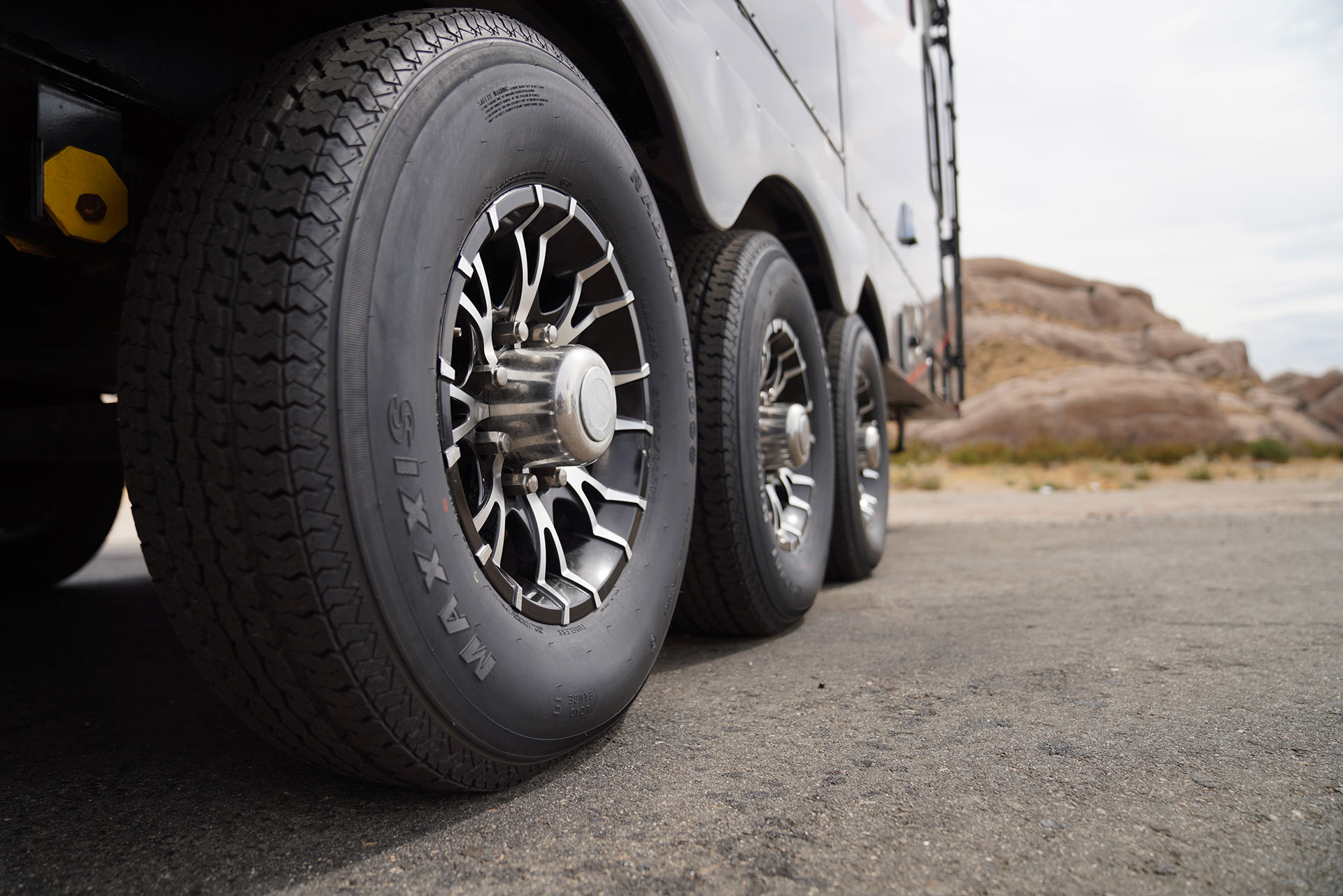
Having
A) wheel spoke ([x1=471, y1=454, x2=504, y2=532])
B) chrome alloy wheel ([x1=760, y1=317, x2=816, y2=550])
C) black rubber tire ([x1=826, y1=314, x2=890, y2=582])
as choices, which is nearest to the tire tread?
wheel spoke ([x1=471, y1=454, x2=504, y2=532])

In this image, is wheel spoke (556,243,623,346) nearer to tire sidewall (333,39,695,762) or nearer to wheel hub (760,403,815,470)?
tire sidewall (333,39,695,762)

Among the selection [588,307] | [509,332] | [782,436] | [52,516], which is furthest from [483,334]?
[52,516]

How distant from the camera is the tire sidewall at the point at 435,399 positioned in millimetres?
1003

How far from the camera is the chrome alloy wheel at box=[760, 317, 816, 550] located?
2506 millimetres

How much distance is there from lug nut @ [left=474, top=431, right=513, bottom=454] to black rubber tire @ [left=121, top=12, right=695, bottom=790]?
0.75 feet

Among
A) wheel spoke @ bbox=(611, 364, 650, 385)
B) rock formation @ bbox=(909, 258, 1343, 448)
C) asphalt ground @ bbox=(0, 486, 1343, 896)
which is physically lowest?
asphalt ground @ bbox=(0, 486, 1343, 896)

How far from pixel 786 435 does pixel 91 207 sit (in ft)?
5.94

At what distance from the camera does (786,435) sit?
2506 millimetres

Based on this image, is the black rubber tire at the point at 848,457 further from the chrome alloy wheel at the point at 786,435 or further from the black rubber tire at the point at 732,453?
the black rubber tire at the point at 732,453

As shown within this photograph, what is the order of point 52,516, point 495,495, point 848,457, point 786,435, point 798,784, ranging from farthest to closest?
point 52,516
point 848,457
point 786,435
point 495,495
point 798,784

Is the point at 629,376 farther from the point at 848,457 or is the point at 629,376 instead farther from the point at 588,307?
the point at 848,457

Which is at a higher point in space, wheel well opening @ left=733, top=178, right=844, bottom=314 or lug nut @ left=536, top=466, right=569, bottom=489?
wheel well opening @ left=733, top=178, right=844, bottom=314

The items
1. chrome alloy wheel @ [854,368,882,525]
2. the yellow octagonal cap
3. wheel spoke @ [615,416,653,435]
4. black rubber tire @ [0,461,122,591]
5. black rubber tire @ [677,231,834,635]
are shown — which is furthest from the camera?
chrome alloy wheel @ [854,368,882,525]

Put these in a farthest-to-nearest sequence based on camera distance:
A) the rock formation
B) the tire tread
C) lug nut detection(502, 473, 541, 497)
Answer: the rock formation → lug nut detection(502, 473, 541, 497) → the tire tread
